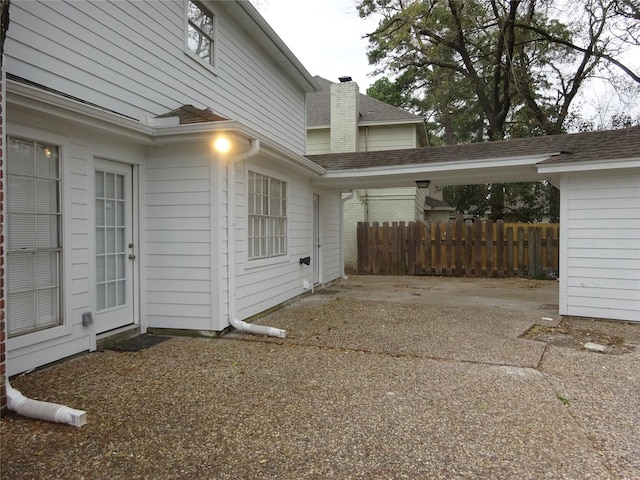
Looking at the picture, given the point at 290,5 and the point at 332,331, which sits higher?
the point at 290,5

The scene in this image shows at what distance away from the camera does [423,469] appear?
8.34 ft

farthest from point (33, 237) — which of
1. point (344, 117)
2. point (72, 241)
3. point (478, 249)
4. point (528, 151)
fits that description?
point (344, 117)

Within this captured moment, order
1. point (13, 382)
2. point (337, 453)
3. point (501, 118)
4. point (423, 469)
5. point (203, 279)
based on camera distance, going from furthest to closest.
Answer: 1. point (501, 118)
2. point (203, 279)
3. point (13, 382)
4. point (337, 453)
5. point (423, 469)

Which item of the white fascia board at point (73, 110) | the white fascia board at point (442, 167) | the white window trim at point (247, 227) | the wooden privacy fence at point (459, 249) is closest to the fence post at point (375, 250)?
the wooden privacy fence at point (459, 249)

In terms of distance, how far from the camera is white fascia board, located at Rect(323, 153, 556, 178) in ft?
24.6

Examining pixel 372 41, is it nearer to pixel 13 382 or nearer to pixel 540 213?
pixel 540 213

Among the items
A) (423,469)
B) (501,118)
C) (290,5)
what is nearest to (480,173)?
(290,5)

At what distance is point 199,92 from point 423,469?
6274 millimetres

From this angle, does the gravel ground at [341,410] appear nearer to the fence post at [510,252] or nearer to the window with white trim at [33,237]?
the window with white trim at [33,237]

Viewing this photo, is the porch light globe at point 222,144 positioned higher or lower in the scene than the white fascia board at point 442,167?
lower

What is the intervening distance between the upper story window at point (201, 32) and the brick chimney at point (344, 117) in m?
8.33

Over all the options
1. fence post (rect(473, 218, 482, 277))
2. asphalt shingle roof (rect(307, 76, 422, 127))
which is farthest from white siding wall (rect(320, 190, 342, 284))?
asphalt shingle roof (rect(307, 76, 422, 127))

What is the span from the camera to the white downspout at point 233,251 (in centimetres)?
563

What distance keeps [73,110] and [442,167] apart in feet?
20.2
